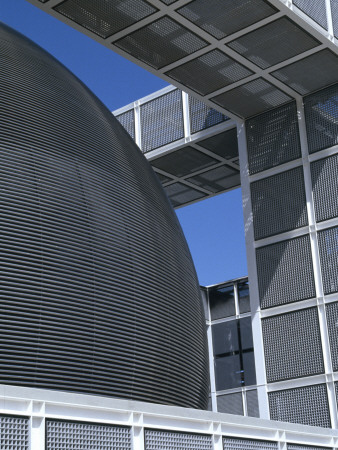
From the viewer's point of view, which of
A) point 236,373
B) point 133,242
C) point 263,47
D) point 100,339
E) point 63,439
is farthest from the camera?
point 236,373

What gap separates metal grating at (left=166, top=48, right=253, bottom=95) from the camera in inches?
774

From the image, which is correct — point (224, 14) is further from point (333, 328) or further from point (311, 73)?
point (333, 328)

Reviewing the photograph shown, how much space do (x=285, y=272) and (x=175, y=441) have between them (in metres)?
10.2

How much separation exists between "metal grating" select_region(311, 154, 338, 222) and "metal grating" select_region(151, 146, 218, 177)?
560cm

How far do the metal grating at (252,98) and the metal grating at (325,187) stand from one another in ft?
6.69

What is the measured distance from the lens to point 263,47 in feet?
62.7

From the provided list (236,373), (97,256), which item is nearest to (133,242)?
(97,256)

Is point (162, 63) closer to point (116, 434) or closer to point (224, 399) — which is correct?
point (116, 434)

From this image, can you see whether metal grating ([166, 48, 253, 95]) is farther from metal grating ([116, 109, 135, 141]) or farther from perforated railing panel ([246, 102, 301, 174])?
metal grating ([116, 109, 135, 141])

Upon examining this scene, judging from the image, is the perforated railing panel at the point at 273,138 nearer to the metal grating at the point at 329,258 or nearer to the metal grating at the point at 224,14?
the metal grating at the point at 329,258

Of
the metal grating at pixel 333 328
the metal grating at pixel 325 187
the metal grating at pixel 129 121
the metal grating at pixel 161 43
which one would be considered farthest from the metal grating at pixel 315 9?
the metal grating at pixel 129 121

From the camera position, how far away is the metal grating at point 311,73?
19.7 meters

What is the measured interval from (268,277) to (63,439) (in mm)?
11950

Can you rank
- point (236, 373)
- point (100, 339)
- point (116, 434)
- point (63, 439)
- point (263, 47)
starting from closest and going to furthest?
point (63, 439), point (116, 434), point (100, 339), point (263, 47), point (236, 373)
